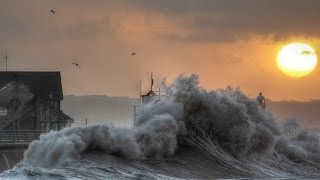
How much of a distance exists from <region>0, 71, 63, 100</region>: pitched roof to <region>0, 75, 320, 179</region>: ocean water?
3551 centimetres

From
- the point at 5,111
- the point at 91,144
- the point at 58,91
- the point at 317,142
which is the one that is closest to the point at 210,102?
the point at 91,144

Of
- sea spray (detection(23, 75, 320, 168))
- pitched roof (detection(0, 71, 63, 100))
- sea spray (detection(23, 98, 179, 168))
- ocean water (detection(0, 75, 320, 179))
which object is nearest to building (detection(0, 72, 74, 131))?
pitched roof (detection(0, 71, 63, 100))

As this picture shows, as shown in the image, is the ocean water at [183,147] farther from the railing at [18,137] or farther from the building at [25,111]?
the building at [25,111]

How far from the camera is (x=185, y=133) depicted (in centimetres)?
1889

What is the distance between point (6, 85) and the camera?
54156mm

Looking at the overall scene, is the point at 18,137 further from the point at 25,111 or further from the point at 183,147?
the point at 183,147

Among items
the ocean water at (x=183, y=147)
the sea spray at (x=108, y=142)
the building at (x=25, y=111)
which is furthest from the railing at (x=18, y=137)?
the sea spray at (x=108, y=142)

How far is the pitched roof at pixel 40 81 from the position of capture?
57.3m

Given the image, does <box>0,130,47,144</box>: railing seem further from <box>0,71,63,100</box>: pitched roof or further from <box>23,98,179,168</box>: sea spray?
<box>23,98,179,168</box>: sea spray

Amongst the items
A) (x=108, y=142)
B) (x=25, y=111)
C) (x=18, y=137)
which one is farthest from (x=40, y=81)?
(x=108, y=142)

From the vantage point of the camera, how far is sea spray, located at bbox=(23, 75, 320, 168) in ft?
52.4

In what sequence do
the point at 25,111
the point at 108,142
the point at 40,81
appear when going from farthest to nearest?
the point at 40,81 → the point at 25,111 → the point at 108,142

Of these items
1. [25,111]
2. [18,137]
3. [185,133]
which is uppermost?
[25,111]

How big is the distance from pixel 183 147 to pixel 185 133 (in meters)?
Answer: 0.64
